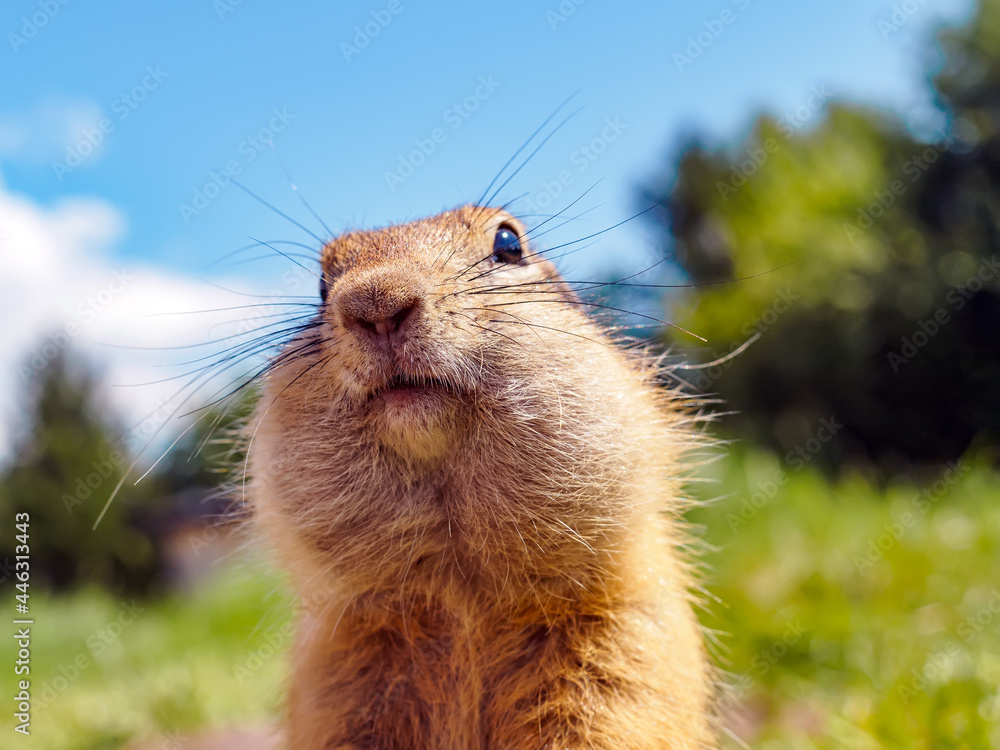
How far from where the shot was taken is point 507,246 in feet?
7.57

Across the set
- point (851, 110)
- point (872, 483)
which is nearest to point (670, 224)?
point (851, 110)

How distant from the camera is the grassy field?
2.78 meters

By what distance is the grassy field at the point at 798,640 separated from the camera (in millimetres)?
2779

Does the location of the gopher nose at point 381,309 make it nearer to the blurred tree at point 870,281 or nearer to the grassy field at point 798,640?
the grassy field at point 798,640

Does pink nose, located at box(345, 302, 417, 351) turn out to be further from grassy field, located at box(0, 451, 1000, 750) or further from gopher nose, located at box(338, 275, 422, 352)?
grassy field, located at box(0, 451, 1000, 750)

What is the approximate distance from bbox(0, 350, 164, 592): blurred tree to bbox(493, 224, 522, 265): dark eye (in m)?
10.9

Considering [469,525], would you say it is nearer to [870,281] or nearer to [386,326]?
[386,326]

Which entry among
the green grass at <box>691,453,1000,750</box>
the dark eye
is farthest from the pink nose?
the green grass at <box>691,453,1000,750</box>

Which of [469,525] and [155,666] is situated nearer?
[469,525]

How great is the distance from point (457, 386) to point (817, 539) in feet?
16.7

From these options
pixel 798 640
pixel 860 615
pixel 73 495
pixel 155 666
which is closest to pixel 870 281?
pixel 860 615

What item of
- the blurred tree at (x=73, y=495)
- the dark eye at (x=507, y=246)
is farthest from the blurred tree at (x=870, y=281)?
the blurred tree at (x=73, y=495)

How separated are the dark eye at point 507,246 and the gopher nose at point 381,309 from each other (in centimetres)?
64

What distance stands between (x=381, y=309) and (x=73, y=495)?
53.1 feet
